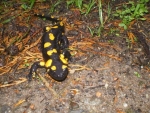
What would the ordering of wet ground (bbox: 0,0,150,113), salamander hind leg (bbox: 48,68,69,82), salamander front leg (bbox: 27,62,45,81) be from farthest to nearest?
salamander front leg (bbox: 27,62,45,81), salamander hind leg (bbox: 48,68,69,82), wet ground (bbox: 0,0,150,113)

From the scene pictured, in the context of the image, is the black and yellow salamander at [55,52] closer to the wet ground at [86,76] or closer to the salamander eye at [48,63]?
the salamander eye at [48,63]

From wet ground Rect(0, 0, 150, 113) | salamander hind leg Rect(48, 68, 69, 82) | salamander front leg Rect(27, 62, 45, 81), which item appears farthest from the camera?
salamander front leg Rect(27, 62, 45, 81)

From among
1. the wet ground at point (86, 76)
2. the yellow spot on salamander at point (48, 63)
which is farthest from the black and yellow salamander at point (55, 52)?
the wet ground at point (86, 76)

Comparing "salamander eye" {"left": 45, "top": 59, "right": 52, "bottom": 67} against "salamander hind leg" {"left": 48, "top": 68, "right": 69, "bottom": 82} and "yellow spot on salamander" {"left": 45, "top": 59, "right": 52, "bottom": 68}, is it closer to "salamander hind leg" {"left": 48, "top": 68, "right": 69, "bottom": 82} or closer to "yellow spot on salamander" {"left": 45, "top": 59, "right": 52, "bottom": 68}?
"yellow spot on salamander" {"left": 45, "top": 59, "right": 52, "bottom": 68}

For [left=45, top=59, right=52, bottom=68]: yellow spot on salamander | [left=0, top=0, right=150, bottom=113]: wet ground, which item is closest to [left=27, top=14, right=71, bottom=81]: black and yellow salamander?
[left=45, top=59, right=52, bottom=68]: yellow spot on salamander

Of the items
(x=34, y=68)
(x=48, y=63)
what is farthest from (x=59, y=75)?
(x=34, y=68)
